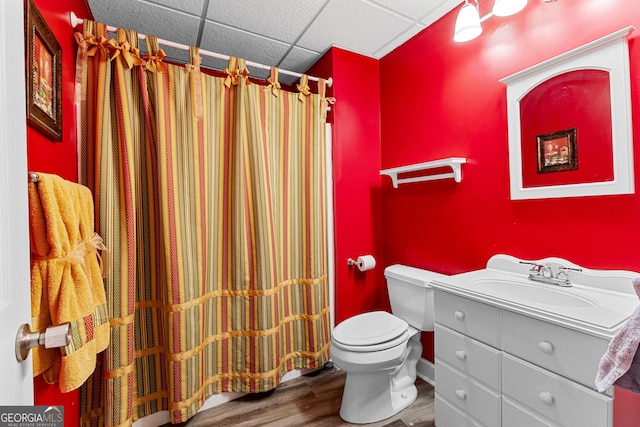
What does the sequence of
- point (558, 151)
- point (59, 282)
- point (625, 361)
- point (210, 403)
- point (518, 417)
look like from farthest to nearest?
point (210, 403) < point (558, 151) < point (518, 417) < point (59, 282) < point (625, 361)

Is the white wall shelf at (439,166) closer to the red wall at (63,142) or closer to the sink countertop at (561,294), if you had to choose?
the sink countertop at (561,294)

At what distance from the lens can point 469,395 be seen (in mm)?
1308

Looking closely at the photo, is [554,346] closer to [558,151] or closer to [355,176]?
[558,151]

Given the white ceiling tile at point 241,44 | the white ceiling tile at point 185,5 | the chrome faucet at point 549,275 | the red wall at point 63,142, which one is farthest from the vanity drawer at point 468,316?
the white ceiling tile at point 185,5

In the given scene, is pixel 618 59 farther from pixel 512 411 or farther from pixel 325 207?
pixel 325 207

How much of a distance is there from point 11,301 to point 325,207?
5.66 ft

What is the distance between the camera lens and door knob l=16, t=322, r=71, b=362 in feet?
1.63

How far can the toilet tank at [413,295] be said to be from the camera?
1.75 meters

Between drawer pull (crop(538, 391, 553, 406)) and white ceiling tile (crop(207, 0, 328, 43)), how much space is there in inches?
84.4

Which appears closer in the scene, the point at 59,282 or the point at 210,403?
the point at 59,282

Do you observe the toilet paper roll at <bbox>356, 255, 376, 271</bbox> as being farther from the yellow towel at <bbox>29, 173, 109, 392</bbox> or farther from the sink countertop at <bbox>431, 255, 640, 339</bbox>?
the yellow towel at <bbox>29, 173, 109, 392</bbox>

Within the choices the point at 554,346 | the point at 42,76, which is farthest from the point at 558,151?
the point at 42,76

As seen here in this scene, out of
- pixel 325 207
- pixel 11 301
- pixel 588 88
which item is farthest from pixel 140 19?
pixel 588 88

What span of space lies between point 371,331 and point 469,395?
0.55 metres
